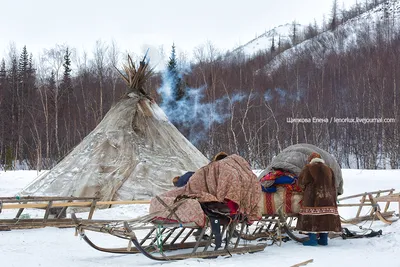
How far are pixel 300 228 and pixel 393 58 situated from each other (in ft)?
78.2

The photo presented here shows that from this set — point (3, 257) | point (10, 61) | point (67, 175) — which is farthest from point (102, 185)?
point (10, 61)

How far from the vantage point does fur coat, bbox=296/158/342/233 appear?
20.8 feet

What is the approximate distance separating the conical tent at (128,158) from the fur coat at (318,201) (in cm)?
487

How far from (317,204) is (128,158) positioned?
595 cm

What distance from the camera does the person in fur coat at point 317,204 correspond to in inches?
250

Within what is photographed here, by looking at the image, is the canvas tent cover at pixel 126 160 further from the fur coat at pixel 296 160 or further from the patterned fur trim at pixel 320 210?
the patterned fur trim at pixel 320 210

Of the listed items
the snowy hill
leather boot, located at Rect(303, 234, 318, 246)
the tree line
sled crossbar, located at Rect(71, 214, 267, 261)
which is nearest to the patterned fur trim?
leather boot, located at Rect(303, 234, 318, 246)

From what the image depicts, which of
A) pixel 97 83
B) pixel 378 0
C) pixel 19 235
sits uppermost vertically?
pixel 378 0

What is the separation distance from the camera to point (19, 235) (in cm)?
680

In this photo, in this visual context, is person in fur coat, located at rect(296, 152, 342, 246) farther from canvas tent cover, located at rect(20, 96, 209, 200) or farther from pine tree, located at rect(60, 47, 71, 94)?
pine tree, located at rect(60, 47, 71, 94)

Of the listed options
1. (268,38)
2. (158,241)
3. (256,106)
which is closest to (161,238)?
(158,241)

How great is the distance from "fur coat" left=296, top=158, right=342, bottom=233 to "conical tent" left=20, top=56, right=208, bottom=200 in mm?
4866

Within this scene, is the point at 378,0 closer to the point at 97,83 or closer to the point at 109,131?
the point at 97,83

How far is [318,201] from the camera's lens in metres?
6.42
